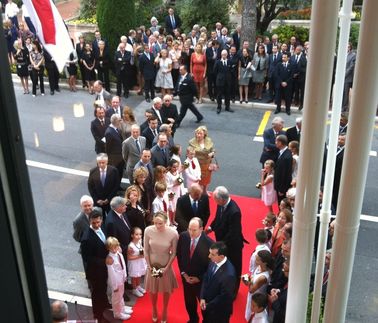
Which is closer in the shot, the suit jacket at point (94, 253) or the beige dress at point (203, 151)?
the suit jacket at point (94, 253)

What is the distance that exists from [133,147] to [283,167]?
2.29 m

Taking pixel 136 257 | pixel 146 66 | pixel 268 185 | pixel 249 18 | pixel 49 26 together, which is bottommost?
pixel 136 257

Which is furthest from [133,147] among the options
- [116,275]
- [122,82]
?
[122,82]

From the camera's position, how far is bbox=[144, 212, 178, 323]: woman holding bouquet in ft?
19.1

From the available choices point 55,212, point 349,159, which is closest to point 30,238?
point 349,159

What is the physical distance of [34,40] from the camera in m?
13.9

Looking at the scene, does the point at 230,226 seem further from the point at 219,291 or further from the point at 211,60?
the point at 211,60

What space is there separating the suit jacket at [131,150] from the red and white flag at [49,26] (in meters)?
3.91

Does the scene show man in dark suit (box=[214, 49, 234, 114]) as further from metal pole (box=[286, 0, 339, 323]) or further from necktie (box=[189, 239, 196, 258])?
metal pole (box=[286, 0, 339, 323])

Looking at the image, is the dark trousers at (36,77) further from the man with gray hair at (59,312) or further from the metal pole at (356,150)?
the metal pole at (356,150)

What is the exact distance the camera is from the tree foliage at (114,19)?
15805 mm

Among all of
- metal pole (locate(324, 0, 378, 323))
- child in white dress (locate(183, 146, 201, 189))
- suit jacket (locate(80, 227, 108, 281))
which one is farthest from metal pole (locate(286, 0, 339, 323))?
child in white dress (locate(183, 146, 201, 189))

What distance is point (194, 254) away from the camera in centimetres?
567

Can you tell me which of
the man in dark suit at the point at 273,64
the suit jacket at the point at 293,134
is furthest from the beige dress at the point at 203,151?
the man in dark suit at the point at 273,64
